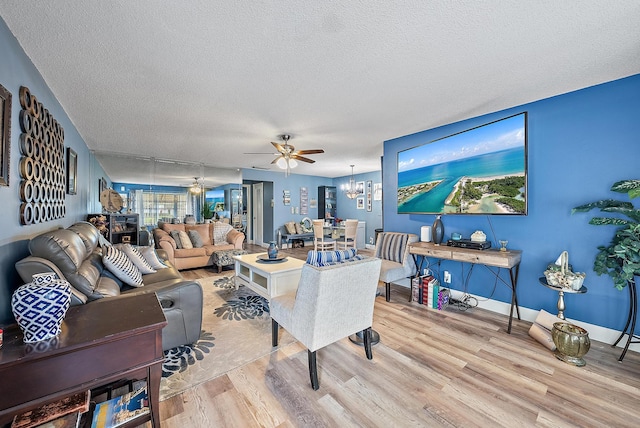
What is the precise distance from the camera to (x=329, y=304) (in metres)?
1.72

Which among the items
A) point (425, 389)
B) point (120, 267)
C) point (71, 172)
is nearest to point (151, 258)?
point (120, 267)

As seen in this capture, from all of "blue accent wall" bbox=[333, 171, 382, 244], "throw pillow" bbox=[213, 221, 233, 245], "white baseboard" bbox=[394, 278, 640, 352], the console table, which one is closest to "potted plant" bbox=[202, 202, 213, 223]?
"throw pillow" bbox=[213, 221, 233, 245]

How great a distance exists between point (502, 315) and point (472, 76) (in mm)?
2675

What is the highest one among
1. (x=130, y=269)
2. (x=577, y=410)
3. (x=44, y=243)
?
(x=44, y=243)

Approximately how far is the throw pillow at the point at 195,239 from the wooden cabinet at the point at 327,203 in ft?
14.5

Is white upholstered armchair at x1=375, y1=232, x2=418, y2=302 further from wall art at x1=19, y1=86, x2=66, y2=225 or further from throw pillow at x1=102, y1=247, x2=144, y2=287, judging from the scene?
wall art at x1=19, y1=86, x2=66, y2=225

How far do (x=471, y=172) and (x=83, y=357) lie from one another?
3.69m

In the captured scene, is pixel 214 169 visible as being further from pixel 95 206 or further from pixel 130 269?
pixel 130 269

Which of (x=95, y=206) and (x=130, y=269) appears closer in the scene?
(x=130, y=269)

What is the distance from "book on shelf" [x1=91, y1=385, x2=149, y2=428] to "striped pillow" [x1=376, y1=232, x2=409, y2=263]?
3.13 meters

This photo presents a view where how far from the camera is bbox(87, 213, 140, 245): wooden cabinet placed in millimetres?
4391

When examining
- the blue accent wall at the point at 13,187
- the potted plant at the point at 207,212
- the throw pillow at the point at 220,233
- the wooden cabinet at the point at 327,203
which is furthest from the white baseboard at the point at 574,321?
Result: the potted plant at the point at 207,212

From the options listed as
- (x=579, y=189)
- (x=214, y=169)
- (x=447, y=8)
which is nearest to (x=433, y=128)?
(x=579, y=189)

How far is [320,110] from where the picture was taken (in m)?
2.92
